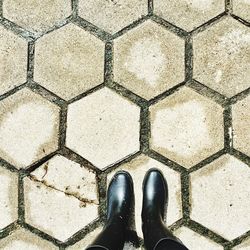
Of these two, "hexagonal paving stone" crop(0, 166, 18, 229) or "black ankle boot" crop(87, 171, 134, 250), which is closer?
"black ankle boot" crop(87, 171, 134, 250)

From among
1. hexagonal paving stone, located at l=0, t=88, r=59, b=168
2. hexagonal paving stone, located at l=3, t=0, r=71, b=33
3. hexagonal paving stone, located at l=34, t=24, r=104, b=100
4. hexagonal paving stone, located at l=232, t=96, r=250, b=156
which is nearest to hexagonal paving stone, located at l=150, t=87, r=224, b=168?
hexagonal paving stone, located at l=232, t=96, r=250, b=156

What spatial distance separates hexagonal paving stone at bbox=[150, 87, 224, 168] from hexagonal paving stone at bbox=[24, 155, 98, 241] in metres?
0.32

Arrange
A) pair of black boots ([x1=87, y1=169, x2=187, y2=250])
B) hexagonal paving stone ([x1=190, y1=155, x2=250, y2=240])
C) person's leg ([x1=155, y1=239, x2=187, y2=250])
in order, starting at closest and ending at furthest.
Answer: person's leg ([x1=155, y1=239, x2=187, y2=250]) → pair of black boots ([x1=87, y1=169, x2=187, y2=250]) → hexagonal paving stone ([x1=190, y1=155, x2=250, y2=240])

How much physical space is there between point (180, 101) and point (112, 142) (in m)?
0.31

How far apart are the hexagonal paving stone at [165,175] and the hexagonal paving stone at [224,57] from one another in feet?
1.24

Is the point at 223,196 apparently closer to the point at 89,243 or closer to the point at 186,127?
the point at 186,127

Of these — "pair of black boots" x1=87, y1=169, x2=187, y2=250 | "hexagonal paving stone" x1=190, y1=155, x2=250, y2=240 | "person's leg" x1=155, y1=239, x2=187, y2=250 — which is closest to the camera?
"person's leg" x1=155, y1=239, x2=187, y2=250

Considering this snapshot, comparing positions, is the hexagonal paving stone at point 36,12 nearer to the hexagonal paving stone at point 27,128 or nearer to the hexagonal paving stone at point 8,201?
the hexagonal paving stone at point 27,128

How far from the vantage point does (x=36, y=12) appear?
2.46 meters

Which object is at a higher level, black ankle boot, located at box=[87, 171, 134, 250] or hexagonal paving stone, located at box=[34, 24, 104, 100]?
hexagonal paving stone, located at box=[34, 24, 104, 100]

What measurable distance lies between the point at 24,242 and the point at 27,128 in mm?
451

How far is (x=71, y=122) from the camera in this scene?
2.41m

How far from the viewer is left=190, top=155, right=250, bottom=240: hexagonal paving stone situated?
236 cm

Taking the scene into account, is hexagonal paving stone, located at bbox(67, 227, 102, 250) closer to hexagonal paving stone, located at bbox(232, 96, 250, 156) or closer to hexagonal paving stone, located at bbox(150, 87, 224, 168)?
hexagonal paving stone, located at bbox(150, 87, 224, 168)
